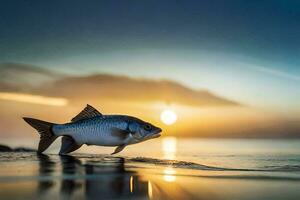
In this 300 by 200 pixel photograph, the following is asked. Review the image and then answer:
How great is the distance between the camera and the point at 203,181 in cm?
720

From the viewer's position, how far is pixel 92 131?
12359 mm

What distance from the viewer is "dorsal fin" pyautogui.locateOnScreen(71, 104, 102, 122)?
12.5m

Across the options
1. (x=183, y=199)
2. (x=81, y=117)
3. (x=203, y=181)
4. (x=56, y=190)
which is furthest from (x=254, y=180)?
(x=81, y=117)

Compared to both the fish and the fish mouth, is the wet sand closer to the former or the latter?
the fish

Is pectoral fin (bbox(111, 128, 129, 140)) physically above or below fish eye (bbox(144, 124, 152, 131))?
below

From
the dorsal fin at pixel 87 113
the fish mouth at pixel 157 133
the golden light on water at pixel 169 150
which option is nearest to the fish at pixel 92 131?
the dorsal fin at pixel 87 113

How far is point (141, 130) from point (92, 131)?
1.44 metres

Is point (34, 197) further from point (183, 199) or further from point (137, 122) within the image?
point (137, 122)

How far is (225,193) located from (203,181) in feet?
4.21

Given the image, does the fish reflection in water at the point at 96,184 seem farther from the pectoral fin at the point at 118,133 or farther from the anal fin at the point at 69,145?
the anal fin at the point at 69,145

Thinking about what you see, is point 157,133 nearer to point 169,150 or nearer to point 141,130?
point 141,130

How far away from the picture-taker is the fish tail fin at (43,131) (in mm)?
12477

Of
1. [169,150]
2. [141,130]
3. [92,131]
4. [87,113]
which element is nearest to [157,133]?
[141,130]

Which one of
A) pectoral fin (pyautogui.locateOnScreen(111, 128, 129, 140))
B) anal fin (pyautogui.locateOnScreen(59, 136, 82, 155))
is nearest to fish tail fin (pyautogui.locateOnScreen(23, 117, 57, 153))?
anal fin (pyautogui.locateOnScreen(59, 136, 82, 155))
